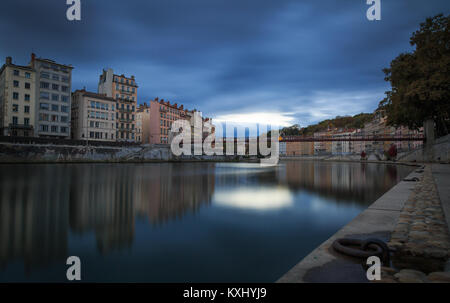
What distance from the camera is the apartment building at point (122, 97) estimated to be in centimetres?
6675

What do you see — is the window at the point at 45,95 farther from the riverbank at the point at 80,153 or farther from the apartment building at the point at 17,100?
the riverbank at the point at 80,153

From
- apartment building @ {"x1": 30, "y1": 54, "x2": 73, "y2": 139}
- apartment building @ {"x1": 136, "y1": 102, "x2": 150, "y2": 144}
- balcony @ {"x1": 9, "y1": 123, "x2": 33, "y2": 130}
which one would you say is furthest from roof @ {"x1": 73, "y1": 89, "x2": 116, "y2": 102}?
apartment building @ {"x1": 136, "y1": 102, "x2": 150, "y2": 144}

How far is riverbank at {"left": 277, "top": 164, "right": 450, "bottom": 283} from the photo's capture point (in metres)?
2.83

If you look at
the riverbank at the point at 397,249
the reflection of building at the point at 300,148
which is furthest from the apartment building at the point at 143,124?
the reflection of building at the point at 300,148

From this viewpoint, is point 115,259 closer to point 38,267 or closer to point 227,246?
point 38,267

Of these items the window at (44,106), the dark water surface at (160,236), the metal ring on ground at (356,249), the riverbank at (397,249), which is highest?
the window at (44,106)

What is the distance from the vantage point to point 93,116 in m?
59.4

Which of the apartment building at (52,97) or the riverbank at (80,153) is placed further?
the apartment building at (52,97)

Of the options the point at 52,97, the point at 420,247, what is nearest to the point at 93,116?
the point at 52,97

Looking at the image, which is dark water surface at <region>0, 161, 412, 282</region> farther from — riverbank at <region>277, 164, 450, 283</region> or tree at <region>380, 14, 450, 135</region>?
tree at <region>380, 14, 450, 135</region>

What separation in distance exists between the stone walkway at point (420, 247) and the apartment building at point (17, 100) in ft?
203

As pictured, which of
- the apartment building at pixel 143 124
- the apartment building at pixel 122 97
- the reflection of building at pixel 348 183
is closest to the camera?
the reflection of building at pixel 348 183

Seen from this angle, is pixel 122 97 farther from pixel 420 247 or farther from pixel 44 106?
pixel 420 247

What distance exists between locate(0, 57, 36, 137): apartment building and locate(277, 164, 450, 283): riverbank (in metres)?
61.3
